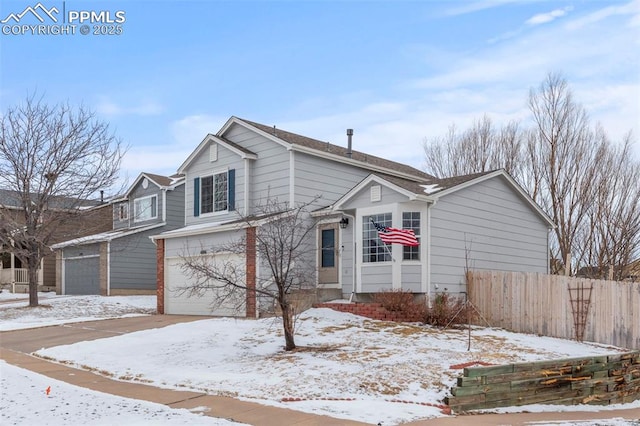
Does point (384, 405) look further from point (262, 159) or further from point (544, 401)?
point (262, 159)

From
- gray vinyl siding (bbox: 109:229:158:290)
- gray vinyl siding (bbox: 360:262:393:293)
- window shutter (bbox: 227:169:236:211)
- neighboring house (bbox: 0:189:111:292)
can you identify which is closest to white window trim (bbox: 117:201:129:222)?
neighboring house (bbox: 0:189:111:292)

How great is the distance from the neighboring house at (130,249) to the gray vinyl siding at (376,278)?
14138 millimetres

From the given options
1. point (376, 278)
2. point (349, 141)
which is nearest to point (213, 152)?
point (349, 141)

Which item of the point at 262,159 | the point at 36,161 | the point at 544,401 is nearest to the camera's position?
the point at 544,401

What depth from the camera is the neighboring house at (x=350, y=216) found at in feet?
57.8

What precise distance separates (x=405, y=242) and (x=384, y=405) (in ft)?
26.5

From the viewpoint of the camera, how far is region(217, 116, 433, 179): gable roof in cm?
2034

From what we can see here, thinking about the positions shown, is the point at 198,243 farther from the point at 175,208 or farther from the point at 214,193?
the point at 175,208

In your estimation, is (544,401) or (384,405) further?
(544,401)

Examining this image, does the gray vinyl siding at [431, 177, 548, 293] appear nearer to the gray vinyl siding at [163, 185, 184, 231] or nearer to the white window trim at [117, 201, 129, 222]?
the gray vinyl siding at [163, 185, 184, 231]

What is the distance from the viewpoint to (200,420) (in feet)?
25.6

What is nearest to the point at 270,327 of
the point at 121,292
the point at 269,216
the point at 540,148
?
the point at 269,216

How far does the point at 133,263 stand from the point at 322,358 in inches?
777

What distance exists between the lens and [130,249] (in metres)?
29.3
